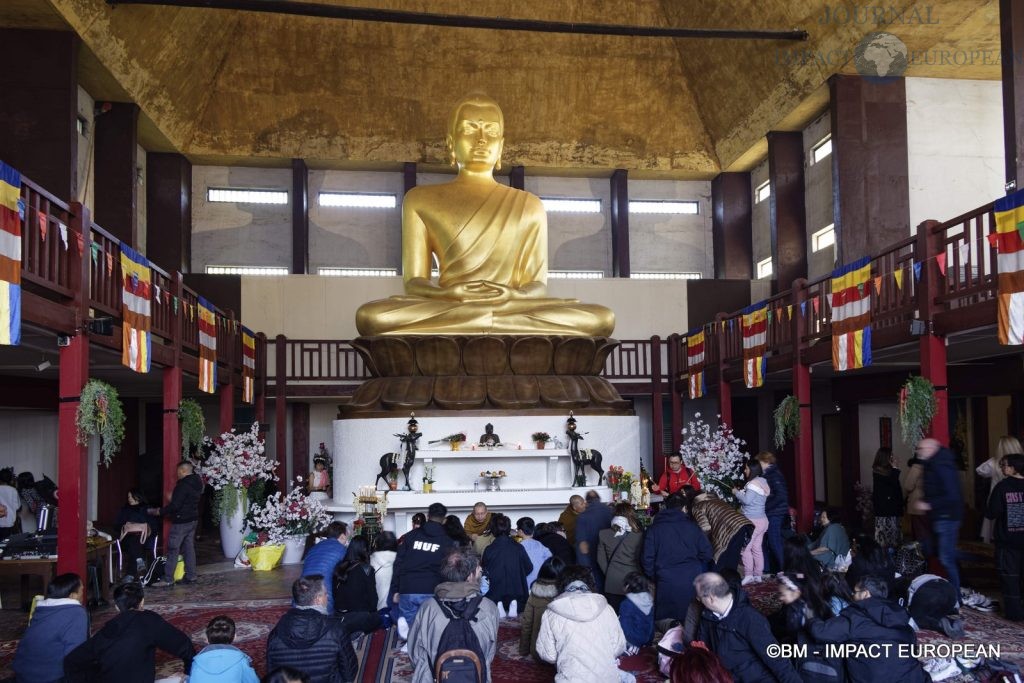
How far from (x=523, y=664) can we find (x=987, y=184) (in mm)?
11713

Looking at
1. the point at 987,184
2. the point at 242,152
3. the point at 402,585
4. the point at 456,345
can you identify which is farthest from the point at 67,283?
the point at 987,184

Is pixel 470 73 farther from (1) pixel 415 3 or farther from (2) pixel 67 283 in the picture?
(2) pixel 67 283

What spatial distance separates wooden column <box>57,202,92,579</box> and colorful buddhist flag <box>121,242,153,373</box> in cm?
82

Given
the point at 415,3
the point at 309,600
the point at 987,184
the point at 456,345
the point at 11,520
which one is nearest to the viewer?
the point at 309,600

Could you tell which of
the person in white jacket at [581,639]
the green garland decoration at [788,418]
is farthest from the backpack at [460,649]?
the green garland decoration at [788,418]

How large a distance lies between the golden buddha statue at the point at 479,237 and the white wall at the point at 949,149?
5.99m

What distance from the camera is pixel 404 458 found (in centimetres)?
940

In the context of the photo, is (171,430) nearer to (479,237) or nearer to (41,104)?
(479,237)

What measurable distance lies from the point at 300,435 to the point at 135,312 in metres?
8.13

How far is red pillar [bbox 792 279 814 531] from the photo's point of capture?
9.40m

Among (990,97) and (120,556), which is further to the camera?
(990,97)

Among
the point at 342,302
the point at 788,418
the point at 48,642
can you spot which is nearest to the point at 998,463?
the point at 788,418

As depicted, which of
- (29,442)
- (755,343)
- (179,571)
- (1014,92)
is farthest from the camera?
(29,442)

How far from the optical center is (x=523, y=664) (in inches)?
203
